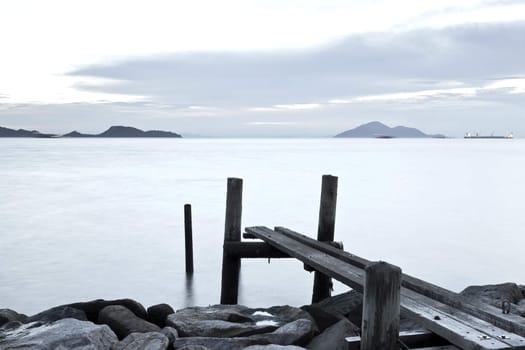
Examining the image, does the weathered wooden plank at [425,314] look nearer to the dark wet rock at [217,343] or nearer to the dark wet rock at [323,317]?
the dark wet rock at [323,317]

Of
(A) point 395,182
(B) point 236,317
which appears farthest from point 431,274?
(A) point 395,182

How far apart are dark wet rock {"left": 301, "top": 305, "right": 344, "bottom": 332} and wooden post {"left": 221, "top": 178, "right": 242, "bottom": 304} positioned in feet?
7.23

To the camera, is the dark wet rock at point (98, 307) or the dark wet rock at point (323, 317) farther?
the dark wet rock at point (98, 307)

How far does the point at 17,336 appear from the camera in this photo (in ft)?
18.0

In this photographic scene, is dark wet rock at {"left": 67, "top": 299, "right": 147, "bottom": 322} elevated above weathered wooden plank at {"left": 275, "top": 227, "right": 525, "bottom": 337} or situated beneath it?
situated beneath

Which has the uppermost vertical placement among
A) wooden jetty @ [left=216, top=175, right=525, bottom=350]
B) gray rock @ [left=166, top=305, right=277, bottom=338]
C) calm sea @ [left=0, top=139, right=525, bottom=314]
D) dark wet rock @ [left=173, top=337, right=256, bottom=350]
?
wooden jetty @ [left=216, top=175, right=525, bottom=350]

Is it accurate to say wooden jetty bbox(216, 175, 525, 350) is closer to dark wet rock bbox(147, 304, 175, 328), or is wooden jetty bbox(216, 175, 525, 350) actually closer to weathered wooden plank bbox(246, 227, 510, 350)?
weathered wooden plank bbox(246, 227, 510, 350)

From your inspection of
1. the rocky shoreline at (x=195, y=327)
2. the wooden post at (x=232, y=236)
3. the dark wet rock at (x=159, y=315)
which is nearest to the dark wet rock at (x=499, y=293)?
the rocky shoreline at (x=195, y=327)

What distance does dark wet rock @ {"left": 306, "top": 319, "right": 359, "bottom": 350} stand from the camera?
5262 mm

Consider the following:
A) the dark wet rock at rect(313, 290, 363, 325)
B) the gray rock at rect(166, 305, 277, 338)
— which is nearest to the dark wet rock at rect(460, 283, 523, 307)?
the dark wet rock at rect(313, 290, 363, 325)

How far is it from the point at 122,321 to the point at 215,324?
3.43 ft

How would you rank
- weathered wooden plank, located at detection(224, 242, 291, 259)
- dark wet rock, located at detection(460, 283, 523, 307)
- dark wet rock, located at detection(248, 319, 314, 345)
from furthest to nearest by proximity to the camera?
weathered wooden plank, located at detection(224, 242, 291, 259)
dark wet rock, located at detection(460, 283, 523, 307)
dark wet rock, located at detection(248, 319, 314, 345)

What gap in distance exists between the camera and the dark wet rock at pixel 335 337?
17.3 ft

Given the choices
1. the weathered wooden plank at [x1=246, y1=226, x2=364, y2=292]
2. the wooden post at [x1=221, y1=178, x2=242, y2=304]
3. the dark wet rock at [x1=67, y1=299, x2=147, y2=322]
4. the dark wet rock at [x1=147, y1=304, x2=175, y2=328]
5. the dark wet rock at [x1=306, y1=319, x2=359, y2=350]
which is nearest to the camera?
the dark wet rock at [x1=306, y1=319, x2=359, y2=350]
